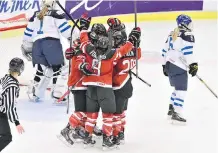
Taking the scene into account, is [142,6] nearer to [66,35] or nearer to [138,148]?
[66,35]

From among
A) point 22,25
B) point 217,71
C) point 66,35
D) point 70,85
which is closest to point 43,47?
point 66,35

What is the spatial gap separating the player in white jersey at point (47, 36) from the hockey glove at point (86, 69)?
4.10 ft

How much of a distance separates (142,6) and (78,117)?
222 inches

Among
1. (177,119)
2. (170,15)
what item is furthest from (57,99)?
(170,15)

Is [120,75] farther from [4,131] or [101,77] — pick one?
[4,131]

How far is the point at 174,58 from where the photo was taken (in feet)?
16.7

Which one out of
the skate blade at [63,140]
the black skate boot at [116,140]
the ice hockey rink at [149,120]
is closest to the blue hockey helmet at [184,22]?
the ice hockey rink at [149,120]

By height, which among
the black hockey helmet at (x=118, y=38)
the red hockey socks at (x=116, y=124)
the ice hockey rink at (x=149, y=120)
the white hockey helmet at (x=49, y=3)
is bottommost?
the ice hockey rink at (x=149, y=120)

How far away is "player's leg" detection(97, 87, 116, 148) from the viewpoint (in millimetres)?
4316

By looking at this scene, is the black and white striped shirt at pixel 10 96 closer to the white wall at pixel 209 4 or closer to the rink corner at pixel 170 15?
the rink corner at pixel 170 15

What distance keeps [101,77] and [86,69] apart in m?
0.12

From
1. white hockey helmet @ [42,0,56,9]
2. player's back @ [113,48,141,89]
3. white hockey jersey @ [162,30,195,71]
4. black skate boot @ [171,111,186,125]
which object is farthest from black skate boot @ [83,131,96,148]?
white hockey helmet @ [42,0,56,9]

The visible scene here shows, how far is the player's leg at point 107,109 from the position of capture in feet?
14.2

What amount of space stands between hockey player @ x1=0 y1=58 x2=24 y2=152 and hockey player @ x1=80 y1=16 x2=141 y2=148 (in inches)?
22.0
